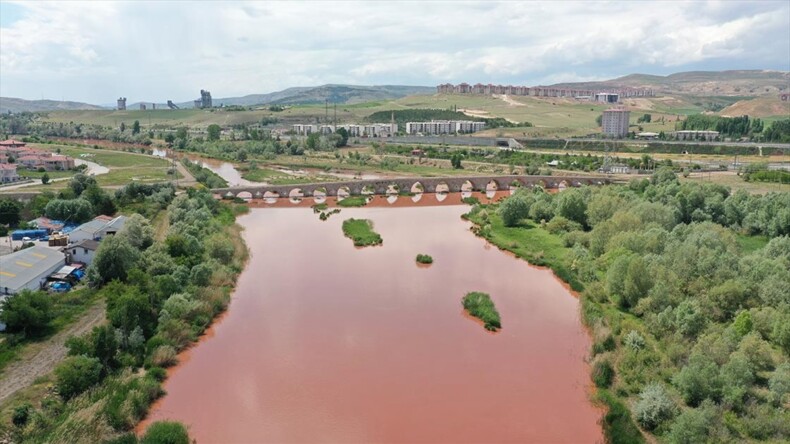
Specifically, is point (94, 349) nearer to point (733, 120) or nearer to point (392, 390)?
point (392, 390)

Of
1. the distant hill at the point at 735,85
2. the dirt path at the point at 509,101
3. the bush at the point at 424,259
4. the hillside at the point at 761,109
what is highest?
the distant hill at the point at 735,85

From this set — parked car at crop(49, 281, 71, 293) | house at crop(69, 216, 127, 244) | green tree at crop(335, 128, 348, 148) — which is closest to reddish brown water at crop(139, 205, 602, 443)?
parked car at crop(49, 281, 71, 293)

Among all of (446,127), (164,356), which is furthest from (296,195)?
(446,127)

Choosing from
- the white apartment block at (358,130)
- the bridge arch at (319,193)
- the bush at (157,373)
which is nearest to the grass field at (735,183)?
the bridge arch at (319,193)

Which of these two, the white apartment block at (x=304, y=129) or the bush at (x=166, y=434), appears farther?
the white apartment block at (x=304, y=129)

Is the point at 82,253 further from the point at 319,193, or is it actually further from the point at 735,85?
the point at 735,85

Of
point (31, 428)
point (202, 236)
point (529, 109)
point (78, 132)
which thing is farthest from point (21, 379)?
point (529, 109)

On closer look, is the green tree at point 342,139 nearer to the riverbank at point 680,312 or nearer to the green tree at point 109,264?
the riverbank at point 680,312
